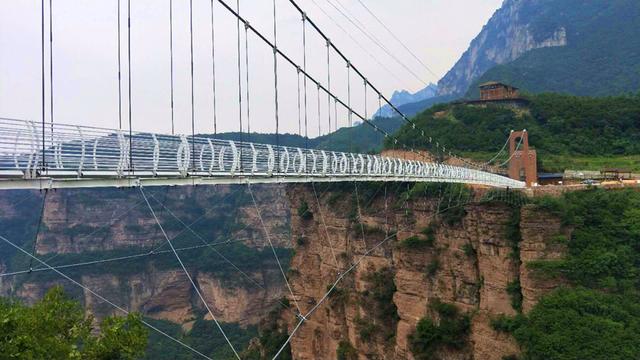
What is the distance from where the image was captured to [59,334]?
9.39 meters

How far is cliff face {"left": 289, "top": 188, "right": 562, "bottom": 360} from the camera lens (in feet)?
65.3

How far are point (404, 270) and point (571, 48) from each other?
3708 inches

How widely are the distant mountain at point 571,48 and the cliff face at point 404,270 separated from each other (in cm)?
5473

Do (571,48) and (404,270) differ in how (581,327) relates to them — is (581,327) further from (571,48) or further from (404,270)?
(571,48)

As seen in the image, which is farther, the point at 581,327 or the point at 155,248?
the point at 155,248

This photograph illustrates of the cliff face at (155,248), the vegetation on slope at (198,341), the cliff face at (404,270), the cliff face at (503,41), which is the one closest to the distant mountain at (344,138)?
the cliff face at (155,248)

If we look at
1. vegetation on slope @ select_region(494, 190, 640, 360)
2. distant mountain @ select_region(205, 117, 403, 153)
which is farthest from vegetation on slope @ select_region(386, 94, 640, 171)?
distant mountain @ select_region(205, 117, 403, 153)

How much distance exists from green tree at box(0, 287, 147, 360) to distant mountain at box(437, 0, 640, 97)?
239ft

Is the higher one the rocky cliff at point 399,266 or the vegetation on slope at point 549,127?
the vegetation on slope at point 549,127

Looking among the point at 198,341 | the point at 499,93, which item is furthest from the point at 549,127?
the point at 198,341

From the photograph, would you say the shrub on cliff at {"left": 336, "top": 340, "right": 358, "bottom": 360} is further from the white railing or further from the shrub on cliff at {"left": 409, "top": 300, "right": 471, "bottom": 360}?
the white railing

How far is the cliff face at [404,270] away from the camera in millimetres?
19906

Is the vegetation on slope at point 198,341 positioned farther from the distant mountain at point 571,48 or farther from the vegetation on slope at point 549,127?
the distant mountain at point 571,48

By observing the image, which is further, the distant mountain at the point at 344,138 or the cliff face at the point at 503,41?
the cliff face at the point at 503,41
